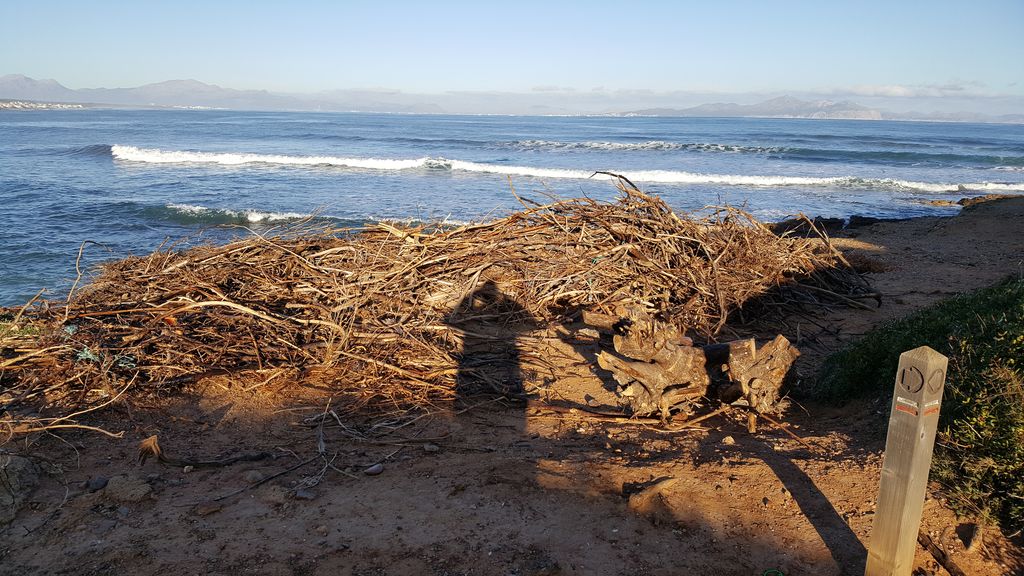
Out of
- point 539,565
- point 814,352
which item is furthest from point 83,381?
point 814,352

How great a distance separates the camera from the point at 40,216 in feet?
46.9

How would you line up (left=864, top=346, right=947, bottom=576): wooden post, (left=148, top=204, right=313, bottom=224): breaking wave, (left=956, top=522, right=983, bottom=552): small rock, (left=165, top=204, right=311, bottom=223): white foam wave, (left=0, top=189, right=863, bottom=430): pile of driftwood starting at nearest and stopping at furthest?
(left=864, top=346, right=947, bottom=576): wooden post
(left=956, top=522, right=983, bottom=552): small rock
(left=0, top=189, right=863, bottom=430): pile of driftwood
(left=148, top=204, right=313, bottom=224): breaking wave
(left=165, top=204, right=311, bottom=223): white foam wave

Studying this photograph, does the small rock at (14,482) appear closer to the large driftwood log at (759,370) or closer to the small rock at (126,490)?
the small rock at (126,490)

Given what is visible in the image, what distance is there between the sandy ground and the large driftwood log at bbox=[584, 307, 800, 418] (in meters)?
0.22

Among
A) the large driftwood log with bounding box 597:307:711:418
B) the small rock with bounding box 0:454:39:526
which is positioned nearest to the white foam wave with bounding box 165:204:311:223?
the small rock with bounding box 0:454:39:526

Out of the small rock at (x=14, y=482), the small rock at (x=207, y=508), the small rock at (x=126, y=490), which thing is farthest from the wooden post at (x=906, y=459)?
the small rock at (x=14, y=482)

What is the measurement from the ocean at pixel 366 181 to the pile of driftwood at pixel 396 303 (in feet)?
1.91

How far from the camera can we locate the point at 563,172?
26438 mm

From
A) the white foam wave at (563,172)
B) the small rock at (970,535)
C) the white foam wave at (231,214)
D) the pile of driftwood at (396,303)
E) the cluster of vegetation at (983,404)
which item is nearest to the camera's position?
the small rock at (970,535)

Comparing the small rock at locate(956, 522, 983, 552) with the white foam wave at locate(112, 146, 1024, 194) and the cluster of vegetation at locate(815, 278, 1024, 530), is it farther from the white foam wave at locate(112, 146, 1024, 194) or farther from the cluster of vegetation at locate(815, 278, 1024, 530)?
the white foam wave at locate(112, 146, 1024, 194)

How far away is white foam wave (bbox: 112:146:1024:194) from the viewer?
23547 mm

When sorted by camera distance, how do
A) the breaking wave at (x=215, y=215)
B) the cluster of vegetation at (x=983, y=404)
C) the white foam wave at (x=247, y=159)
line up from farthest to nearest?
the white foam wave at (x=247, y=159) → the breaking wave at (x=215, y=215) → the cluster of vegetation at (x=983, y=404)

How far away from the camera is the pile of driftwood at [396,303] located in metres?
4.47

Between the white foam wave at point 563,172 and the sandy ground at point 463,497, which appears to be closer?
the sandy ground at point 463,497
